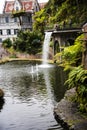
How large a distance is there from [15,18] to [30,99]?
6121 centimetres

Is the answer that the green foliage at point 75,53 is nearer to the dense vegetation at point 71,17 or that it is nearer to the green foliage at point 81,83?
the dense vegetation at point 71,17

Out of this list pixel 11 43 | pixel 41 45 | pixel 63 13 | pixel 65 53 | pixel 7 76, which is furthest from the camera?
pixel 11 43

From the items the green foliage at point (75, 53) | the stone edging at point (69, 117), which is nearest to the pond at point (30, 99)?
the stone edging at point (69, 117)

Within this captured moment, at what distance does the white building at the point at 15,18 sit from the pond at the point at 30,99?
42332 mm

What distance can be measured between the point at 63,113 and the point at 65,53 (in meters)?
6.85

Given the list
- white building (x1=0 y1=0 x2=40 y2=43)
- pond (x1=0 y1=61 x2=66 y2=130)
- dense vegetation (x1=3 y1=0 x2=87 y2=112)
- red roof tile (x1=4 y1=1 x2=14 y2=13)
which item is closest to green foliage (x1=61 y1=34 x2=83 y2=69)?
dense vegetation (x1=3 y1=0 x2=87 y2=112)

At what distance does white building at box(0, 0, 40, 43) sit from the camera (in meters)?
86.9

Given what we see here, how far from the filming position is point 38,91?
32.9 meters

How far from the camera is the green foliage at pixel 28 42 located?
69875 mm

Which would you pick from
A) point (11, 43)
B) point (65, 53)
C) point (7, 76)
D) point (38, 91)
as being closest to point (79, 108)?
point (65, 53)

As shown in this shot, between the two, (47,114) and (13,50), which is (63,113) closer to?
(47,114)

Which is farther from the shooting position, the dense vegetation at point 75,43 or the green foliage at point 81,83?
the dense vegetation at point 75,43

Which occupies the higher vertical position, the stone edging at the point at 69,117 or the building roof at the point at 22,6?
the building roof at the point at 22,6

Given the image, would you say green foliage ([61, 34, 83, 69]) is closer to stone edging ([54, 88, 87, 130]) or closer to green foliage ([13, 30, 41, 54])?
stone edging ([54, 88, 87, 130])
